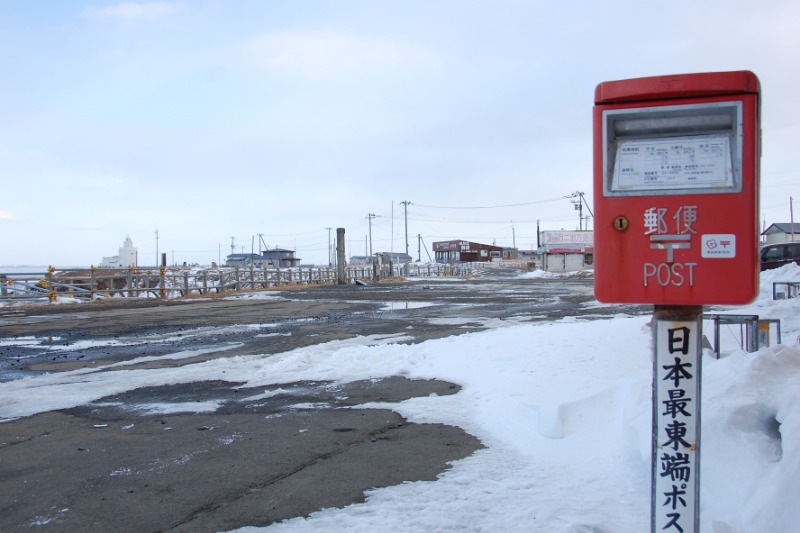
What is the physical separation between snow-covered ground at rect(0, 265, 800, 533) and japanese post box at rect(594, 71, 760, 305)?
118 centimetres

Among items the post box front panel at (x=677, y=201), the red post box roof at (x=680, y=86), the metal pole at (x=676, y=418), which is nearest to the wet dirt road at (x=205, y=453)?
the metal pole at (x=676, y=418)

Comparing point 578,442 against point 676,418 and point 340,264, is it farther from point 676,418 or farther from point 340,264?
point 340,264

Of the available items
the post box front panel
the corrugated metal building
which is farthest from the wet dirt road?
the corrugated metal building

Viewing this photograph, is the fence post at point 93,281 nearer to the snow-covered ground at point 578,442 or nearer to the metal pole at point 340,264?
the snow-covered ground at point 578,442

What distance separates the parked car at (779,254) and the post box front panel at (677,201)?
26.0m

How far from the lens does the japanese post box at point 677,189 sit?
223cm

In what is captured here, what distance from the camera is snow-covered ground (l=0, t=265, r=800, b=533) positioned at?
10.3 feet

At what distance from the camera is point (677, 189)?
2293 millimetres

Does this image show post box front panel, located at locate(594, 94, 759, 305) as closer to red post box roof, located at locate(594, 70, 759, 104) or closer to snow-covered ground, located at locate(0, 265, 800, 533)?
red post box roof, located at locate(594, 70, 759, 104)

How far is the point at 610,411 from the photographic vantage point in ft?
15.9

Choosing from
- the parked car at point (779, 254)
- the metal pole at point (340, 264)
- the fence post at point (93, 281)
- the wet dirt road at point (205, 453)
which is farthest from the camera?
the metal pole at point (340, 264)

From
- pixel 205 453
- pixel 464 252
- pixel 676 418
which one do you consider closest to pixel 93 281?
pixel 205 453

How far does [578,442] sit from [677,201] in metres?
2.79

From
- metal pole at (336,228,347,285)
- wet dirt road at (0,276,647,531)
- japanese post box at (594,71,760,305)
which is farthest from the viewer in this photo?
metal pole at (336,228,347,285)
